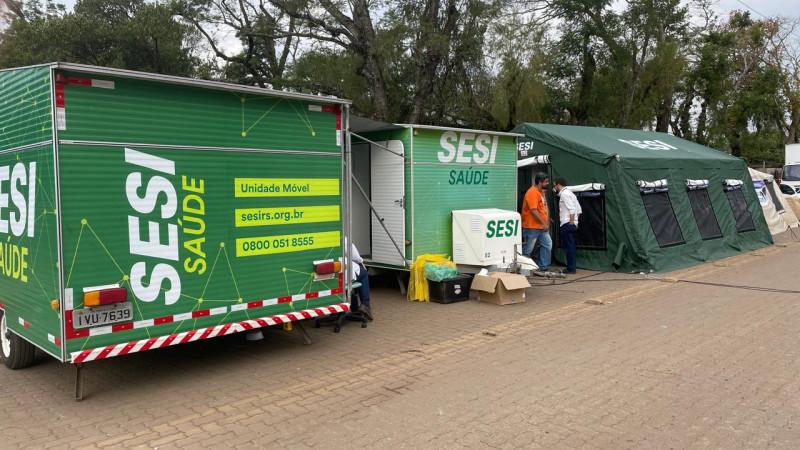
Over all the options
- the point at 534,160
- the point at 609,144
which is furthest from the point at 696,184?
the point at 534,160

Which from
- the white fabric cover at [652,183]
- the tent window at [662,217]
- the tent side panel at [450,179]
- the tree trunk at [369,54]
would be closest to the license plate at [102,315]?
the tent side panel at [450,179]

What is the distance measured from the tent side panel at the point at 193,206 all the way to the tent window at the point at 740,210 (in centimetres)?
1174

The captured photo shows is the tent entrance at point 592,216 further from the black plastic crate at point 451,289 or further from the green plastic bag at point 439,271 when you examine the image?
the green plastic bag at point 439,271

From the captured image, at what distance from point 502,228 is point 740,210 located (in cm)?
860

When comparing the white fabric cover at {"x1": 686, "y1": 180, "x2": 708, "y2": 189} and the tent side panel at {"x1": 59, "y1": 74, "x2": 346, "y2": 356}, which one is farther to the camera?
the white fabric cover at {"x1": 686, "y1": 180, "x2": 708, "y2": 189}

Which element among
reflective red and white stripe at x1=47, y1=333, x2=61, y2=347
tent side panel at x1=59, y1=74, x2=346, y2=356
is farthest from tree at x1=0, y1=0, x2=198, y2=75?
reflective red and white stripe at x1=47, y1=333, x2=61, y2=347

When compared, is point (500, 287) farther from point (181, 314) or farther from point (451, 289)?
point (181, 314)

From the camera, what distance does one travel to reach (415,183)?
9055 mm

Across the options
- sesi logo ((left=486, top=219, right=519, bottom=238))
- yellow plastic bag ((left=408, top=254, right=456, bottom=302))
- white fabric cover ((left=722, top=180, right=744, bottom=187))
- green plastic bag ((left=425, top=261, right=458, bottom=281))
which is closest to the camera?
green plastic bag ((left=425, top=261, right=458, bottom=281))

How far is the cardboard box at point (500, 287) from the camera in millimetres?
8562

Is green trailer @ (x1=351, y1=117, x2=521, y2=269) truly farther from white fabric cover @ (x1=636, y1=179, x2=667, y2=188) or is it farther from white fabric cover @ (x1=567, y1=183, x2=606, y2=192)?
white fabric cover @ (x1=636, y1=179, x2=667, y2=188)

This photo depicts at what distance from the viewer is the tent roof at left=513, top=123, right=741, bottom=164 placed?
11.6m

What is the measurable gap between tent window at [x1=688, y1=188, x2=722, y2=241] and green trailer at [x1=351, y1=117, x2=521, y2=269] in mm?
5328

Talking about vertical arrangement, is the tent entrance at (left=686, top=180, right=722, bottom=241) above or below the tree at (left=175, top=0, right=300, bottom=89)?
below
